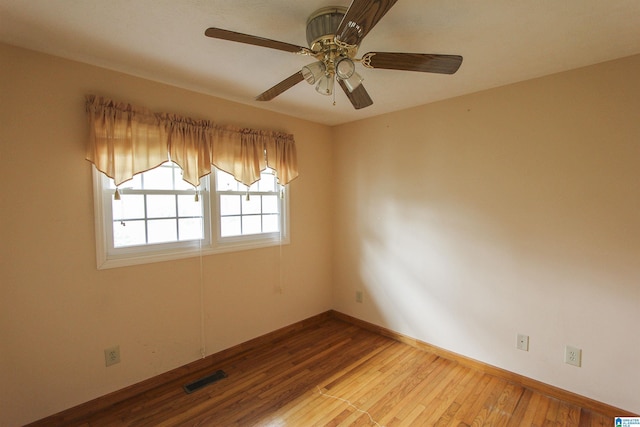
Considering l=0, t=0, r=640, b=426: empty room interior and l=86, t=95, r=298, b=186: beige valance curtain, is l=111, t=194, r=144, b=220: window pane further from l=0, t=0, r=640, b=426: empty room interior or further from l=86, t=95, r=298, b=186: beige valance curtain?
l=86, t=95, r=298, b=186: beige valance curtain

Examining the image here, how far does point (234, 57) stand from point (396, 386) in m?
2.68

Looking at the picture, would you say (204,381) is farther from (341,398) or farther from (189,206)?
(189,206)

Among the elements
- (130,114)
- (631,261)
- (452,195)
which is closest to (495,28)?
(452,195)

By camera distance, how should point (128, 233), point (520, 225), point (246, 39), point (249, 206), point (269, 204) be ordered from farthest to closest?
point (269, 204)
point (249, 206)
point (520, 225)
point (128, 233)
point (246, 39)

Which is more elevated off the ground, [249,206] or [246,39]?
[246,39]

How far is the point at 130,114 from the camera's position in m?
2.08

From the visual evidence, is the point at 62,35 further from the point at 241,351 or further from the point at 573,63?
the point at 573,63

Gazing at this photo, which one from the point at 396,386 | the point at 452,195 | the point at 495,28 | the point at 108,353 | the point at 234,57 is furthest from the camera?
the point at 452,195

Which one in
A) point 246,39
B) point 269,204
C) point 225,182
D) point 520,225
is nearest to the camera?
point 246,39

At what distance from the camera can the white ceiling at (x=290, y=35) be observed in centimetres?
140

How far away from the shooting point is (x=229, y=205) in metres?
2.78

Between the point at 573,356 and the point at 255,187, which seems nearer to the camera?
the point at 573,356

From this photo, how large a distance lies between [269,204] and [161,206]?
3.49 ft

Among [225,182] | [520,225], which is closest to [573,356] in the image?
[520,225]
